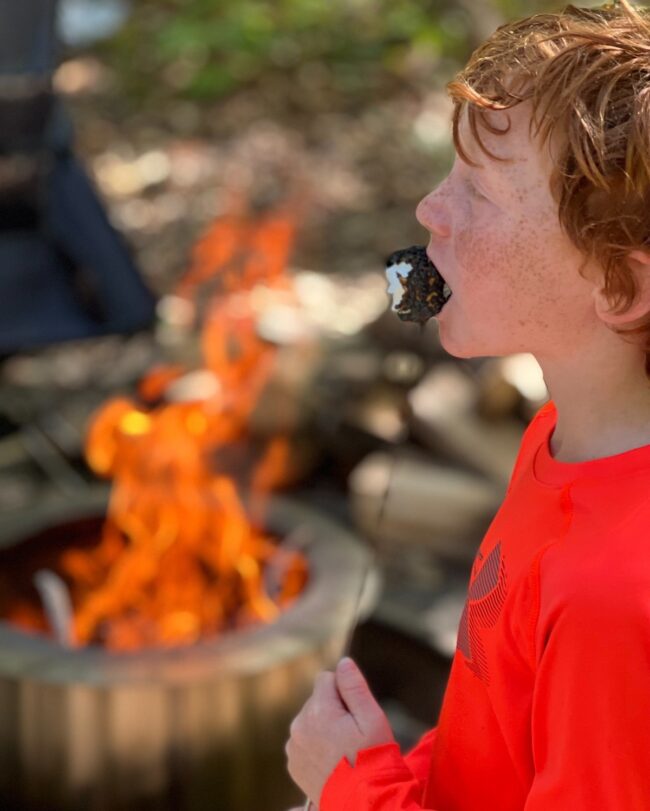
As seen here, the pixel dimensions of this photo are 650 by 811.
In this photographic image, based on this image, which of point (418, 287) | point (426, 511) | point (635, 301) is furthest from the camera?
point (426, 511)

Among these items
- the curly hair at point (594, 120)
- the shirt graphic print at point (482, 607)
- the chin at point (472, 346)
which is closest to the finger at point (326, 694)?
the shirt graphic print at point (482, 607)

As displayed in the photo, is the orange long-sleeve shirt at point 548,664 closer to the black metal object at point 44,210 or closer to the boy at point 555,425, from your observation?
the boy at point 555,425

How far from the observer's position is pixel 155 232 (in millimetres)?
6480

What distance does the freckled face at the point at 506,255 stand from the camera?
103 centimetres

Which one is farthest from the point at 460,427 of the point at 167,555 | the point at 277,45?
the point at 277,45

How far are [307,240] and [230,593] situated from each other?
3926 mm

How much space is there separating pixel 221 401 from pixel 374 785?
9.96 ft

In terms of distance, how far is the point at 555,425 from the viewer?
119 centimetres

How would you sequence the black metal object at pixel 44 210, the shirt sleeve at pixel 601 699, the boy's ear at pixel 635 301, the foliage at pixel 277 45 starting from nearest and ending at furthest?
the shirt sleeve at pixel 601 699 < the boy's ear at pixel 635 301 < the black metal object at pixel 44 210 < the foliage at pixel 277 45

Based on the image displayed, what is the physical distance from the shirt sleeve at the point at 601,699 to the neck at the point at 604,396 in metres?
0.20

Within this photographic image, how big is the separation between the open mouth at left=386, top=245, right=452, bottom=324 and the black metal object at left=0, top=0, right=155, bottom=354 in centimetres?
332

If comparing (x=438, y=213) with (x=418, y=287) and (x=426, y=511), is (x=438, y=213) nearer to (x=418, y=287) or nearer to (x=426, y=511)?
(x=418, y=287)

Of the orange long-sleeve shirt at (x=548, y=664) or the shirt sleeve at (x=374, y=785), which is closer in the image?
the orange long-sleeve shirt at (x=548, y=664)

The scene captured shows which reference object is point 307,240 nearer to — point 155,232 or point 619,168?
point 155,232
